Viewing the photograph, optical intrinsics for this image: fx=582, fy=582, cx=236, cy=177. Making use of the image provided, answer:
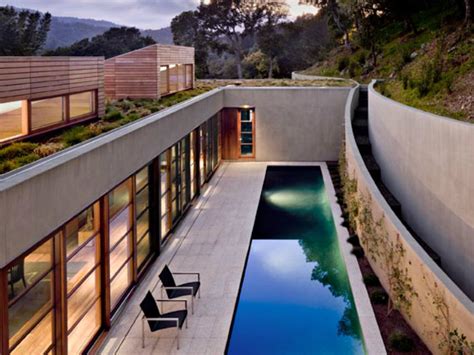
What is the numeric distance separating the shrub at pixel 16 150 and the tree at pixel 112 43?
122 feet

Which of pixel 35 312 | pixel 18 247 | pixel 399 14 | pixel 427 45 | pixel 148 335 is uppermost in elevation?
pixel 399 14

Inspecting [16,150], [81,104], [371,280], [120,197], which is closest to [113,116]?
[81,104]

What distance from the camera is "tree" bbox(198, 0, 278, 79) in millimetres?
62094

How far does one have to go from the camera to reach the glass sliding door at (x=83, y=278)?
8127 mm

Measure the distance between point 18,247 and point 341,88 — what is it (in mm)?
21308

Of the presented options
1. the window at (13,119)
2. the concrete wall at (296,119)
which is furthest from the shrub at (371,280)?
the concrete wall at (296,119)

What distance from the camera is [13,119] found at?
10.1 metres

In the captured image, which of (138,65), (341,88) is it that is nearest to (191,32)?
(341,88)

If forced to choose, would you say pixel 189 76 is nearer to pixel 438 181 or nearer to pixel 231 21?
pixel 438 181

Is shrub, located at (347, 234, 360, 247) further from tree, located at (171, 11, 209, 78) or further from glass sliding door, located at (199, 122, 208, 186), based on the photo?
tree, located at (171, 11, 209, 78)

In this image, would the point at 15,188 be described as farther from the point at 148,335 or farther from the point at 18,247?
the point at 148,335

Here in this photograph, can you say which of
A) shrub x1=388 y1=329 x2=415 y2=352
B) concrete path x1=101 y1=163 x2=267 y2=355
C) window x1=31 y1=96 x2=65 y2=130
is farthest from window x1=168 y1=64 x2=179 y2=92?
shrub x1=388 y1=329 x2=415 y2=352

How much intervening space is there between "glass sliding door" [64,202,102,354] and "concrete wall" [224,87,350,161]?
17639 millimetres

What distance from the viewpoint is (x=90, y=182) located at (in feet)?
28.1
